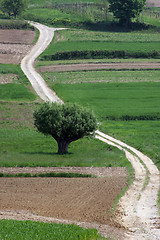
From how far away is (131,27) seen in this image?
140m

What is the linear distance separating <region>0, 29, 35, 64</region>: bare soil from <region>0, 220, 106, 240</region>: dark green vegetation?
280 feet

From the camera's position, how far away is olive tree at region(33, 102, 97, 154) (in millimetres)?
53375

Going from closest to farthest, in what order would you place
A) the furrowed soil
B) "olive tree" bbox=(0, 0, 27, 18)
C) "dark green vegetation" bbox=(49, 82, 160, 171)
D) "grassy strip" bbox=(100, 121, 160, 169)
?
1. the furrowed soil
2. "grassy strip" bbox=(100, 121, 160, 169)
3. "dark green vegetation" bbox=(49, 82, 160, 171)
4. "olive tree" bbox=(0, 0, 27, 18)

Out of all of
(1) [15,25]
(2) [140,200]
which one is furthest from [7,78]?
(2) [140,200]

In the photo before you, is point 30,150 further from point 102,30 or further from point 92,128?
point 102,30

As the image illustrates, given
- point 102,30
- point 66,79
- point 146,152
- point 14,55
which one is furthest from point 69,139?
point 102,30

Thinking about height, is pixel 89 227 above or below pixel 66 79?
above

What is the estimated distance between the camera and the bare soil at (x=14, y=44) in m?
113

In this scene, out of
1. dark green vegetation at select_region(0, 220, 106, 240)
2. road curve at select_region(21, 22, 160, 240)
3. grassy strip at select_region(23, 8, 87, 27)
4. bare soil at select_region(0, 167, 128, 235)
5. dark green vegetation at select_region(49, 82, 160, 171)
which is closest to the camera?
dark green vegetation at select_region(0, 220, 106, 240)

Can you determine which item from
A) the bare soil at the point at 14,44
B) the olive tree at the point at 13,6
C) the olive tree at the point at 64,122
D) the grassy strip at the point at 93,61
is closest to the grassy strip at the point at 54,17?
the olive tree at the point at 13,6

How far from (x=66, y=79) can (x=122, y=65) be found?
16.8 m

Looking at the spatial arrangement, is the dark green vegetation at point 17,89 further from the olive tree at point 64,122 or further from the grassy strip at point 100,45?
the olive tree at point 64,122

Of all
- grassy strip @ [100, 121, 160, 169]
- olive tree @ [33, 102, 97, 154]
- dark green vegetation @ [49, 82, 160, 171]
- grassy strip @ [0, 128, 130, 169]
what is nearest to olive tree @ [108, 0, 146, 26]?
dark green vegetation @ [49, 82, 160, 171]

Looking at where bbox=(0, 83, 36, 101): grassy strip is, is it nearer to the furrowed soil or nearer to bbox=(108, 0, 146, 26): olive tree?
the furrowed soil
